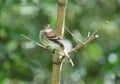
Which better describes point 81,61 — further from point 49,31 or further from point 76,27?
point 49,31

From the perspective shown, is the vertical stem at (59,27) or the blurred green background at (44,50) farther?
the blurred green background at (44,50)

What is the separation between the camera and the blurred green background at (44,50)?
2.56 m

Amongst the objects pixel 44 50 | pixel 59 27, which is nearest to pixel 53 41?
pixel 59 27

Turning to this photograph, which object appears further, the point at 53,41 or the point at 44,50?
the point at 44,50

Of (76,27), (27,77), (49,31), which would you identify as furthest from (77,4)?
(49,31)

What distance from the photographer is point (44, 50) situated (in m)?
2.92

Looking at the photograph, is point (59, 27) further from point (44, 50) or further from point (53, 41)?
point (44, 50)

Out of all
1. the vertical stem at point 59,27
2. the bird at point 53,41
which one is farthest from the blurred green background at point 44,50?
the vertical stem at point 59,27

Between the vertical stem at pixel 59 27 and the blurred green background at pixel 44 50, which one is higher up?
the vertical stem at pixel 59 27

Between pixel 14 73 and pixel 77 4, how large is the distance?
1.88 ft

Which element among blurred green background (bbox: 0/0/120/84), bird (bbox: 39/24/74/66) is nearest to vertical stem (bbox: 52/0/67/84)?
bird (bbox: 39/24/74/66)

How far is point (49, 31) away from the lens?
5.18ft

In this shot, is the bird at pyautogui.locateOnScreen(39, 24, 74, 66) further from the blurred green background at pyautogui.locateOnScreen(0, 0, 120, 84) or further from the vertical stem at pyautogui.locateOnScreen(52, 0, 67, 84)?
the blurred green background at pyautogui.locateOnScreen(0, 0, 120, 84)

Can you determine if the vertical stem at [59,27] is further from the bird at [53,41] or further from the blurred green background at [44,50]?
the blurred green background at [44,50]
